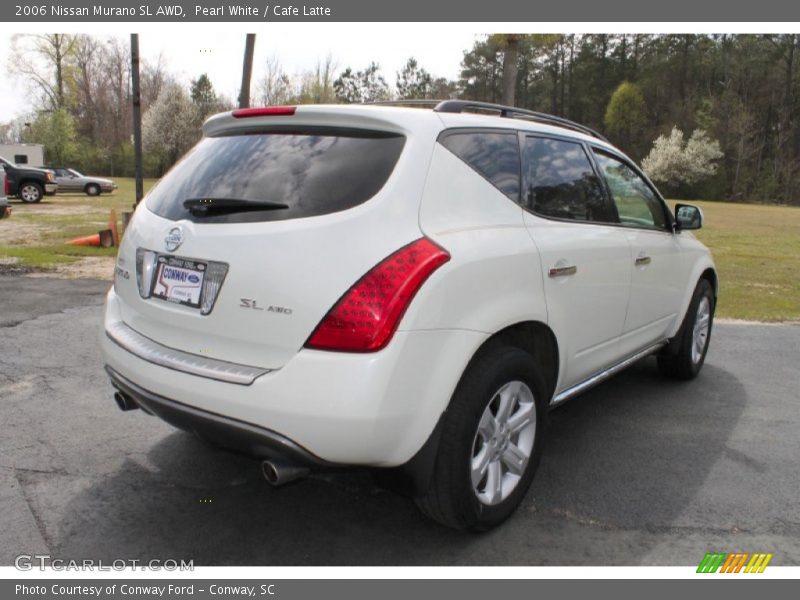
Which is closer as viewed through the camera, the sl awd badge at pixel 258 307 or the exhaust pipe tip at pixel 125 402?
the sl awd badge at pixel 258 307

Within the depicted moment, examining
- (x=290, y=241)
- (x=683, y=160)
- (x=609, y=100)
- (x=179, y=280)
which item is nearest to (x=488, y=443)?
(x=290, y=241)

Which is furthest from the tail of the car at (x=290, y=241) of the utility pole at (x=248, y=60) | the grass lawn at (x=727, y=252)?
the utility pole at (x=248, y=60)

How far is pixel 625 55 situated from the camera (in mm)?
73125

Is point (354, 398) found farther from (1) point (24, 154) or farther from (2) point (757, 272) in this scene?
(1) point (24, 154)

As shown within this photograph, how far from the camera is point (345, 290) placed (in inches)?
90.8

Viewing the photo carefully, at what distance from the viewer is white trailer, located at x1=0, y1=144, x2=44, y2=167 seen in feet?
140

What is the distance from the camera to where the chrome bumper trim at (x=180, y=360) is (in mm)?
2416

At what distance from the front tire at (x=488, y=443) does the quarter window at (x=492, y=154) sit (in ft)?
2.59

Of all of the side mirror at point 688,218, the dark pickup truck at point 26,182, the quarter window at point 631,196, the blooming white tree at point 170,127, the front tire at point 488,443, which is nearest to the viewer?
the front tire at point 488,443

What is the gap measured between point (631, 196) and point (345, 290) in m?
2.64

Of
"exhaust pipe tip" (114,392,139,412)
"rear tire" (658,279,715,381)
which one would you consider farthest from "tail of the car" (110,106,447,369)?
"rear tire" (658,279,715,381)

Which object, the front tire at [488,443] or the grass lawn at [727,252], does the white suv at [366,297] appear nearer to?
the front tire at [488,443]

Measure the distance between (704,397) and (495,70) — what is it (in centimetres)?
7193

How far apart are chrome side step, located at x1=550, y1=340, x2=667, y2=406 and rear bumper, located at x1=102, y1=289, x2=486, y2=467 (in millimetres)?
Answer: 1117
